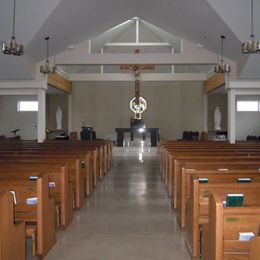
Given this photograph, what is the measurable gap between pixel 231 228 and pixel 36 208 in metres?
1.87

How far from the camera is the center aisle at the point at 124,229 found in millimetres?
3715

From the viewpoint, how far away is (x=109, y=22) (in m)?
11.9

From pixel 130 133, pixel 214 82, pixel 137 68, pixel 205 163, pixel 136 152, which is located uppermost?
pixel 137 68

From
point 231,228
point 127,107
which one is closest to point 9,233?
point 231,228

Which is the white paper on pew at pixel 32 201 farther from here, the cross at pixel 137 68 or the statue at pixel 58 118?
the statue at pixel 58 118

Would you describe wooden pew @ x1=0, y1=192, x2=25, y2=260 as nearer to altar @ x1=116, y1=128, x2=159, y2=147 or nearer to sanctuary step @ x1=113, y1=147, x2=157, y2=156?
sanctuary step @ x1=113, y1=147, x2=157, y2=156

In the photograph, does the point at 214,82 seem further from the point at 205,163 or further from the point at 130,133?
the point at 205,163

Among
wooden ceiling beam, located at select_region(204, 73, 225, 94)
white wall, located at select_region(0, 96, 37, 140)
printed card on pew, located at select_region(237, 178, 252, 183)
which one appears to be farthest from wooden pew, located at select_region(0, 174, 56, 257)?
white wall, located at select_region(0, 96, 37, 140)

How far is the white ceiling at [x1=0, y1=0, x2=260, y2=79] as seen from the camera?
29.9ft

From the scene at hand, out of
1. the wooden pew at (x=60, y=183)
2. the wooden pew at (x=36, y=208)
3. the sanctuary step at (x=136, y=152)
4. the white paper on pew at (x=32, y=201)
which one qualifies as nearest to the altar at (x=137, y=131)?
the sanctuary step at (x=136, y=152)

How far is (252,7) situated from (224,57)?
419 cm

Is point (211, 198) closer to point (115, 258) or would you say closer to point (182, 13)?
point (115, 258)

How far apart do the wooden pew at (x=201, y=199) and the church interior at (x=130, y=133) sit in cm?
1

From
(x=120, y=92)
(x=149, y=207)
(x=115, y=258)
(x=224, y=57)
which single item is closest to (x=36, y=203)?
(x=115, y=258)
